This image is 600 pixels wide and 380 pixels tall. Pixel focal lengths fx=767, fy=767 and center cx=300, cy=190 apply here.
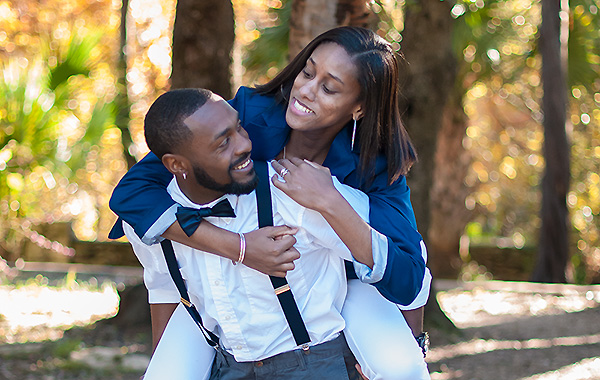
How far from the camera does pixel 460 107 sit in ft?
38.0

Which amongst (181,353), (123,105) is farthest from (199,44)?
(181,353)

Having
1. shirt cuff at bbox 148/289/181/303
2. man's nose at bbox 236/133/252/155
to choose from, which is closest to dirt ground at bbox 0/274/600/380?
shirt cuff at bbox 148/289/181/303

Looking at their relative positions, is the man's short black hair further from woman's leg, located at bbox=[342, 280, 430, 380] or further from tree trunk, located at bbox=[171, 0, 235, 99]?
tree trunk, located at bbox=[171, 0, 235, 99]

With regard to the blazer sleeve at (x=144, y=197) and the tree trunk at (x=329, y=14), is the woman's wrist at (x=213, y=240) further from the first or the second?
the tree trunk at (x=329, y=14)

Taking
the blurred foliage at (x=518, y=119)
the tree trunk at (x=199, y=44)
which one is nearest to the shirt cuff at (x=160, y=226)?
the blurred foliage at (x=518, y=119)

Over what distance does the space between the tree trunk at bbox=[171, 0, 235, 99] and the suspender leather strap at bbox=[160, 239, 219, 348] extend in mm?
3923

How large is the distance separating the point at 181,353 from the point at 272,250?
495 mm

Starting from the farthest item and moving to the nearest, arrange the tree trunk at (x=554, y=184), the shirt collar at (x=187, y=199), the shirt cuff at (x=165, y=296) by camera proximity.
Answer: the tree trunk at (x=554, y=184), the shirt cuff at (x=165, y=296), the shirt collar at (x=187, y=199)

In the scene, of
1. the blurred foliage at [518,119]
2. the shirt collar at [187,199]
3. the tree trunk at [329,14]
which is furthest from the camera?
the blurred foliage at [518,119]

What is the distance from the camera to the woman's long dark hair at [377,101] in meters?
2.60

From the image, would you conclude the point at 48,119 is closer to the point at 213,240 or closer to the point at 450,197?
the point at 213,240

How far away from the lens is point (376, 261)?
2.26 meters

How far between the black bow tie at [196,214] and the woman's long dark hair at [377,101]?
1.58 ft

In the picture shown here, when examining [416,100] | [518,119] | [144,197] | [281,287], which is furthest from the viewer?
[518,119]
